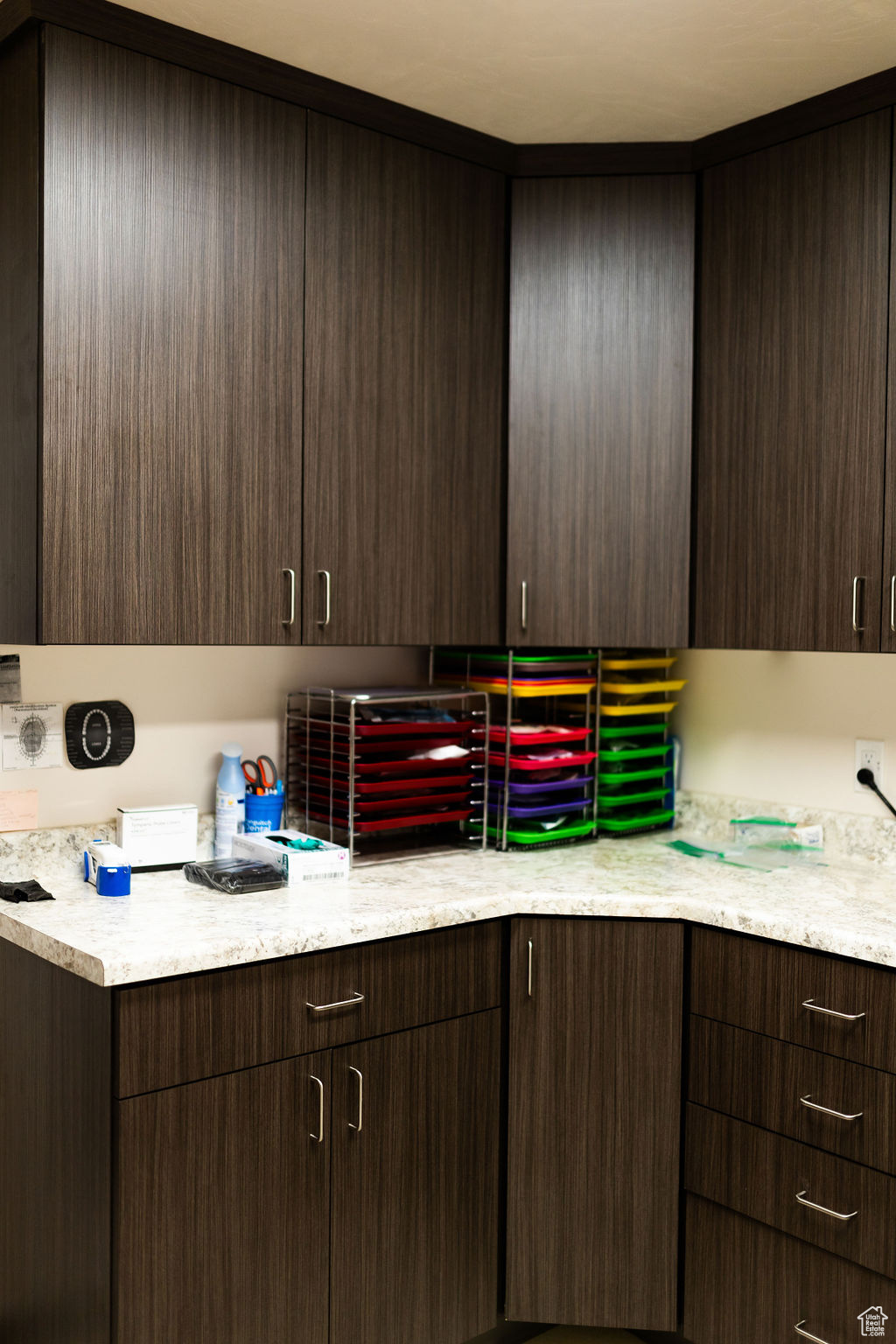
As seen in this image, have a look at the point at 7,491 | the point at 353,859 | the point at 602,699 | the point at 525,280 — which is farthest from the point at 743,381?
the point at 7,491

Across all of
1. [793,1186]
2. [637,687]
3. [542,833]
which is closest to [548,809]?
[542,833]

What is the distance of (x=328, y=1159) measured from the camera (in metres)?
1.92

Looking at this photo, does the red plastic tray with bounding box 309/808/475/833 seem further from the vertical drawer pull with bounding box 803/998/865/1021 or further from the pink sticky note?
the vertical drawer pull with bounding box 803/998/865/1021

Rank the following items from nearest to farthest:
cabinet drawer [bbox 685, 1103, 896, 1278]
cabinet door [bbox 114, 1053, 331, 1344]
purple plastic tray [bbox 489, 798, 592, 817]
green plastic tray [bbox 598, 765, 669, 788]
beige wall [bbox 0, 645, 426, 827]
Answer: cabinet door [bbox 114, 1053, 331, 1344]
cabinet drawer [bbox 685, 1103, 896, 1278]
beige wall [bbox 0, 645, 426, 827]
purple plastic tray [bbox 489, 798, 592, 817]
green plastic tray [bbox 598, 765, 669, 788]

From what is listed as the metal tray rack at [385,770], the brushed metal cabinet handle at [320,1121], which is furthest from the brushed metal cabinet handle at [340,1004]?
the metal tray rack at [385,770]

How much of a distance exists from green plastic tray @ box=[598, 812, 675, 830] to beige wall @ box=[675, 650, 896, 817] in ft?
0.42

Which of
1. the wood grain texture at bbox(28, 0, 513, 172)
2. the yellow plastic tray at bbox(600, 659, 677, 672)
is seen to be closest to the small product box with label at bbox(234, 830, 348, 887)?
the yellow plastic tray at bbox(600, 659, 677, 672)

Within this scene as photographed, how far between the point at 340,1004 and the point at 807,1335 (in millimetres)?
990

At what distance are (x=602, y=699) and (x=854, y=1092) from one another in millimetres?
1116

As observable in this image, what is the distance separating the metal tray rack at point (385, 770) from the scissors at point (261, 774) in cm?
5

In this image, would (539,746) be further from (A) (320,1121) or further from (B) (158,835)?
(A) (320,1121)

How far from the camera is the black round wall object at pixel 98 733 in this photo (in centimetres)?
228

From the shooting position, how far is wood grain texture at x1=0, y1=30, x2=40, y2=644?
6.17 ft

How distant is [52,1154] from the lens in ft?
6.15
